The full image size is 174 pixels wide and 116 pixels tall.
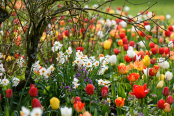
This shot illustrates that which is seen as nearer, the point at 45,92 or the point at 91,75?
the point at 45,92

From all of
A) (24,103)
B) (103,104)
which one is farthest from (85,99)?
(24,103)

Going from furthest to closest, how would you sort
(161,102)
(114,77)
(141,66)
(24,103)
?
(114,77), (141,66), (24,103), (161,102)

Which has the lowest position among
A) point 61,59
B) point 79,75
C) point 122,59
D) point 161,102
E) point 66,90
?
point 161,102

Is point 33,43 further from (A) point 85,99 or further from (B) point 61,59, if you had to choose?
(A) point 85,99

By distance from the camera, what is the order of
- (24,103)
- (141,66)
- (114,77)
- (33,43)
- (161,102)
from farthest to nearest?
1. (114,77)
2. (141,66)
3. (33,43)
4. (24,103)
5. (161,102)

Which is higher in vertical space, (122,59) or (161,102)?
(122,59)

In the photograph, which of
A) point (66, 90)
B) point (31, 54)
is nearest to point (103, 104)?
point (66, 90)

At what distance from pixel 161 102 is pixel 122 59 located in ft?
6.17

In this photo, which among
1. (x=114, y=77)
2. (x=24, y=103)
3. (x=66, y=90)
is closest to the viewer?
(x=24, y=103)

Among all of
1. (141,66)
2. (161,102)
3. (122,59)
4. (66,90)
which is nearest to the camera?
(161,102)

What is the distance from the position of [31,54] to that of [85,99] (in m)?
0.75

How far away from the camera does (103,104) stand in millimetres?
2109

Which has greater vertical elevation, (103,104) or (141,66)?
(141,66)

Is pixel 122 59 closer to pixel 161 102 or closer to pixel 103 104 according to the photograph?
pixel 103 104
